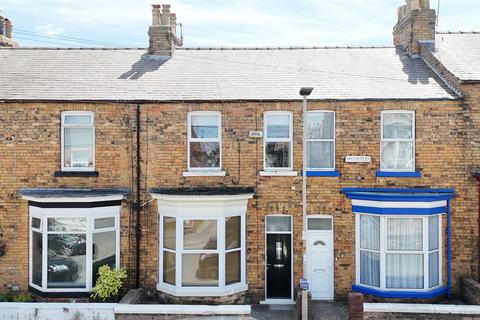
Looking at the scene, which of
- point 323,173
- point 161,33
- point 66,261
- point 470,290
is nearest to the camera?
point 470,290

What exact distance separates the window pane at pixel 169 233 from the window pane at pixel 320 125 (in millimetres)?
4509

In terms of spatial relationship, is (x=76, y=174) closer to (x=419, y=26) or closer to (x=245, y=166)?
(x=245, y=166)

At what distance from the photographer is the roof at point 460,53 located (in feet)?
39.8

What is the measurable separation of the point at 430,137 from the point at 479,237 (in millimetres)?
3002

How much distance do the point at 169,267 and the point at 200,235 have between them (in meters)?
1.28

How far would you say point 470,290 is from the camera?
10969mm

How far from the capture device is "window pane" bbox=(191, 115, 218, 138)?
39.7ft

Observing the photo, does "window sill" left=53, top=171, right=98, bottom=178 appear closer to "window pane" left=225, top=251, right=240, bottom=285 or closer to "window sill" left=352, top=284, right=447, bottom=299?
"window pane" left=225, top=251, right=240, bottom=285

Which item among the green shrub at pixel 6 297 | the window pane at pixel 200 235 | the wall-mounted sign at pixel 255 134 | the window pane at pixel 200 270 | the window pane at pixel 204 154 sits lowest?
the green shrub at pixel 6 297

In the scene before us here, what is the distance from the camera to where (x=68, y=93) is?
1226 centimetres

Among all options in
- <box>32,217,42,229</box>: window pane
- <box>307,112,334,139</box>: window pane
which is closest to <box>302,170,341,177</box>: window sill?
<box>307,112,334,139</box>: window pane

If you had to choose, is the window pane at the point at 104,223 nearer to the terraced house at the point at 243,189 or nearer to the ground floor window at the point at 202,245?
the terraced house at the point at 243,189

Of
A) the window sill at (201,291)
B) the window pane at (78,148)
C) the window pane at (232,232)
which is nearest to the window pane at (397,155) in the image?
the window pane at (232,232)

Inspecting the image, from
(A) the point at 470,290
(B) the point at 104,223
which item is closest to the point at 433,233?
(A) the point at 470,290
